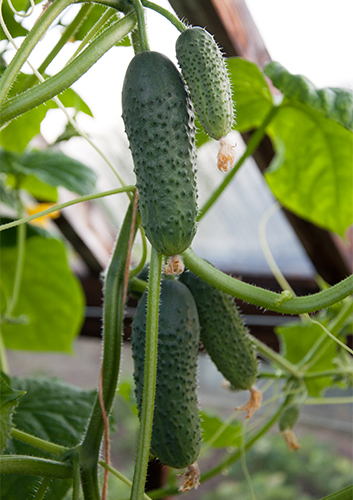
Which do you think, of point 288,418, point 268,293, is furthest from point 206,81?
point 288,418

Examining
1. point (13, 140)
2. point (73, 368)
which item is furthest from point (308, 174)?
point (73, 368)

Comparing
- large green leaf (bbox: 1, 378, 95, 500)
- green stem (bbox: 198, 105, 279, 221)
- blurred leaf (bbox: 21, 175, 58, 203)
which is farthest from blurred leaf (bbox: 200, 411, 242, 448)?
blurred leaf (bbox: 21, 175, 58, 203)

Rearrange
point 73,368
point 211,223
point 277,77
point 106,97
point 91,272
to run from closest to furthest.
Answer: point 277,77 → point 106,97 → point 211,223 → point 91,272 → point 73,368

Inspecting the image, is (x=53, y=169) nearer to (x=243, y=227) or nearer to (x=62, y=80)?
(x=62, y=80)

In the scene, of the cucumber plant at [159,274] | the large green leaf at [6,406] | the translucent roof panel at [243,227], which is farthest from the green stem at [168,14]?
the translucent roof panel at [243,227]

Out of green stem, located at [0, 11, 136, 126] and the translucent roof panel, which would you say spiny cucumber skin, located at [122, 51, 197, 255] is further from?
the translucent roof panel

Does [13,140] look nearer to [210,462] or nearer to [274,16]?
[274,16]
